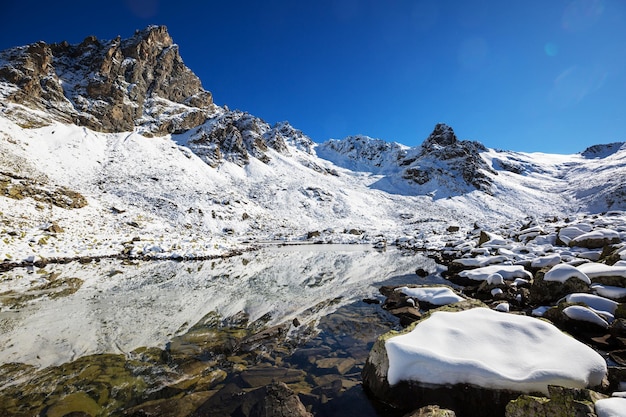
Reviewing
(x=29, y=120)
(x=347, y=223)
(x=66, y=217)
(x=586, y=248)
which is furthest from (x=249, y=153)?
(x=586, y=248)

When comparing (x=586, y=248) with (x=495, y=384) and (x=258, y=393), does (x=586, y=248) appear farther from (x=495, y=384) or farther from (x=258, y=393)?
(x=258, y=393)

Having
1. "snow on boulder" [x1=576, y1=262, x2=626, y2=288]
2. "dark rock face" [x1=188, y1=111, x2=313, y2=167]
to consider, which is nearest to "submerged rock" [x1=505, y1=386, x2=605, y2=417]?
"snow on boulder" [x1=576, y1=262, x2=626, y2=288]

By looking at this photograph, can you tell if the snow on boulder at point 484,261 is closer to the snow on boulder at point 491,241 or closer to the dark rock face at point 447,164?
the snow on boulder at point 491,241

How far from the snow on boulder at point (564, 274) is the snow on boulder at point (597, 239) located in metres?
9.52

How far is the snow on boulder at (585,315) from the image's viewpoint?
8.02 metres

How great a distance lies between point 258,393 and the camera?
5746mm

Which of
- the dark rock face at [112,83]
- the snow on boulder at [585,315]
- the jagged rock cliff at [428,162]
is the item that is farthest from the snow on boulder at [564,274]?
the jagged rock cliff at [428,162]

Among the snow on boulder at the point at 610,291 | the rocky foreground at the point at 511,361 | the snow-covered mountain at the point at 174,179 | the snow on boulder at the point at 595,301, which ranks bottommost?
the rocky foreground at the point at 511,361

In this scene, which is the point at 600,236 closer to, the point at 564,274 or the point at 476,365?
the point at 564,274

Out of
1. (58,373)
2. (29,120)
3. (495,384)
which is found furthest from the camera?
(29,120)

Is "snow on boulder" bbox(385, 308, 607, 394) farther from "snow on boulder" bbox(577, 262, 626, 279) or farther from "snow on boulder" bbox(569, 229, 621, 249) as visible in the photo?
"snow on boulder" bbox(569, 229, 621, 249)

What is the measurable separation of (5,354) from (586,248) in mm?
27151

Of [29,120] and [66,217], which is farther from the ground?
[29,120]

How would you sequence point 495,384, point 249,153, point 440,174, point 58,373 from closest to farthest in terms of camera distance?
1. point 495,384
2. point 58,373
3. point 249,153
4. point 440,174
